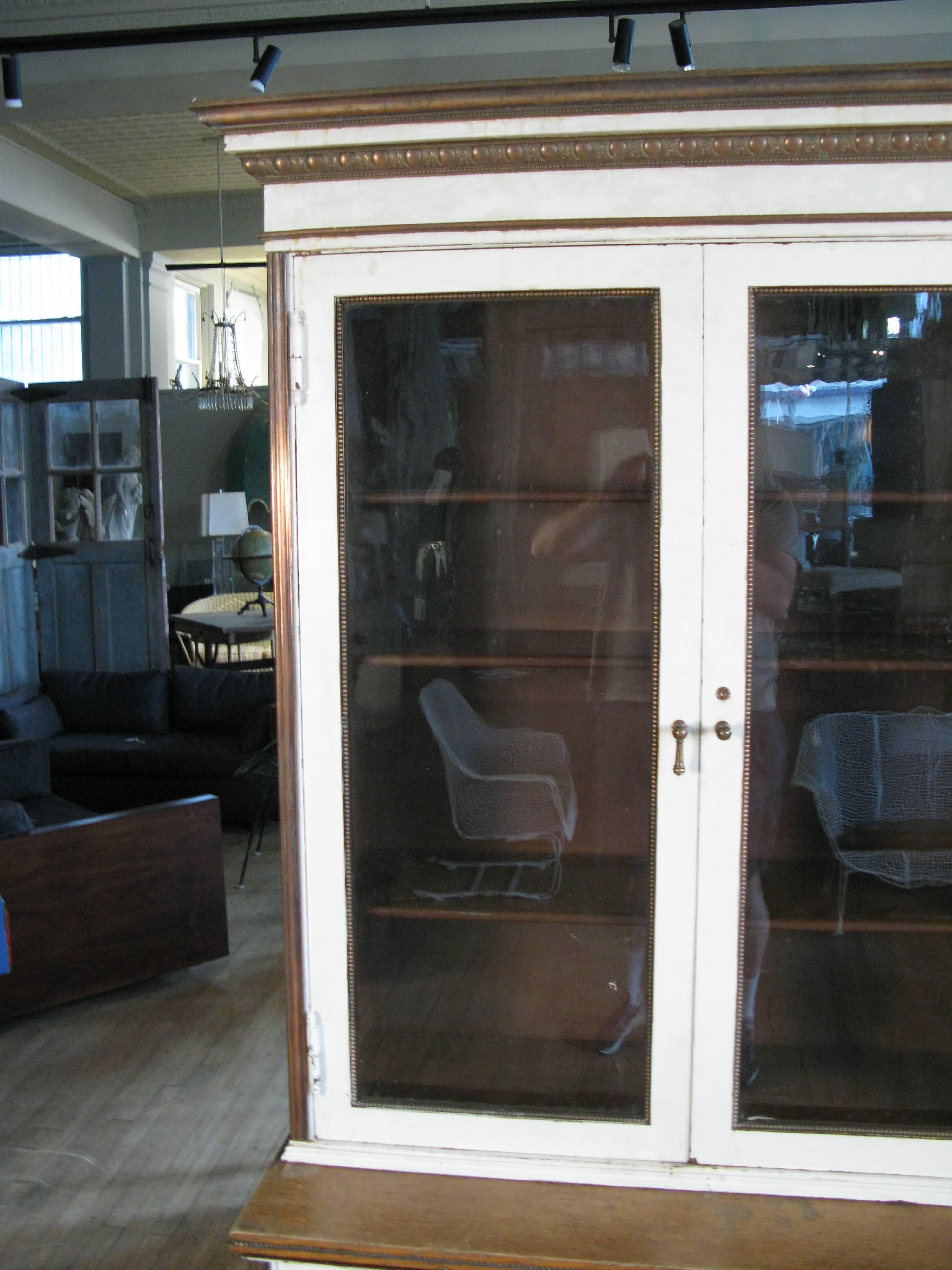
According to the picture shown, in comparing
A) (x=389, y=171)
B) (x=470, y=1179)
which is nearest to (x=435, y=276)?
(x=389, y=171)

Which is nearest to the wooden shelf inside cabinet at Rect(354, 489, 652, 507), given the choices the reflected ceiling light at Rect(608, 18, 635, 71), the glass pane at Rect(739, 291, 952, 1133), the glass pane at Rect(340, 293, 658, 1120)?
the glass pane at Rect(340, 293, 658, 1120)

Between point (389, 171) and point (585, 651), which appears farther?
point (585, 651)

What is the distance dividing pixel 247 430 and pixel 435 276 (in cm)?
718

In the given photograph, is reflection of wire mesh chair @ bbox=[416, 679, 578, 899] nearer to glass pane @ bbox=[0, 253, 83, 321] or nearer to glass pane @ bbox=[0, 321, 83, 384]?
glass pane @ bbox=[0, 321, 83, 384]

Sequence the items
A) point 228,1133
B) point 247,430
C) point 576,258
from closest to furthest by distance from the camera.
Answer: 1. point 576,258
2. point 228,1133
3. point 247,430

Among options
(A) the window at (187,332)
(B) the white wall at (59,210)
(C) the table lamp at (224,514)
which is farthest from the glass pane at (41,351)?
(C) the table lamp at (224,514)

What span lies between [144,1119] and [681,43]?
3207 millimetres

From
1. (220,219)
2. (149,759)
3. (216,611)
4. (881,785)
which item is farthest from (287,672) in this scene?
(220,219)

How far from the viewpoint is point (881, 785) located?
1.81m

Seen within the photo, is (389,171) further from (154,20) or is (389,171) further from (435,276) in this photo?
(154,20)

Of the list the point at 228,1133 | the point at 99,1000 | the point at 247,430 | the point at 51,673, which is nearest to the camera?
the point at 228,1133

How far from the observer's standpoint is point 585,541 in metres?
1.75

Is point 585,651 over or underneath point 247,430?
underneath

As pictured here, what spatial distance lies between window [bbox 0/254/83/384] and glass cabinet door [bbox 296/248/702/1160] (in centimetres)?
773
